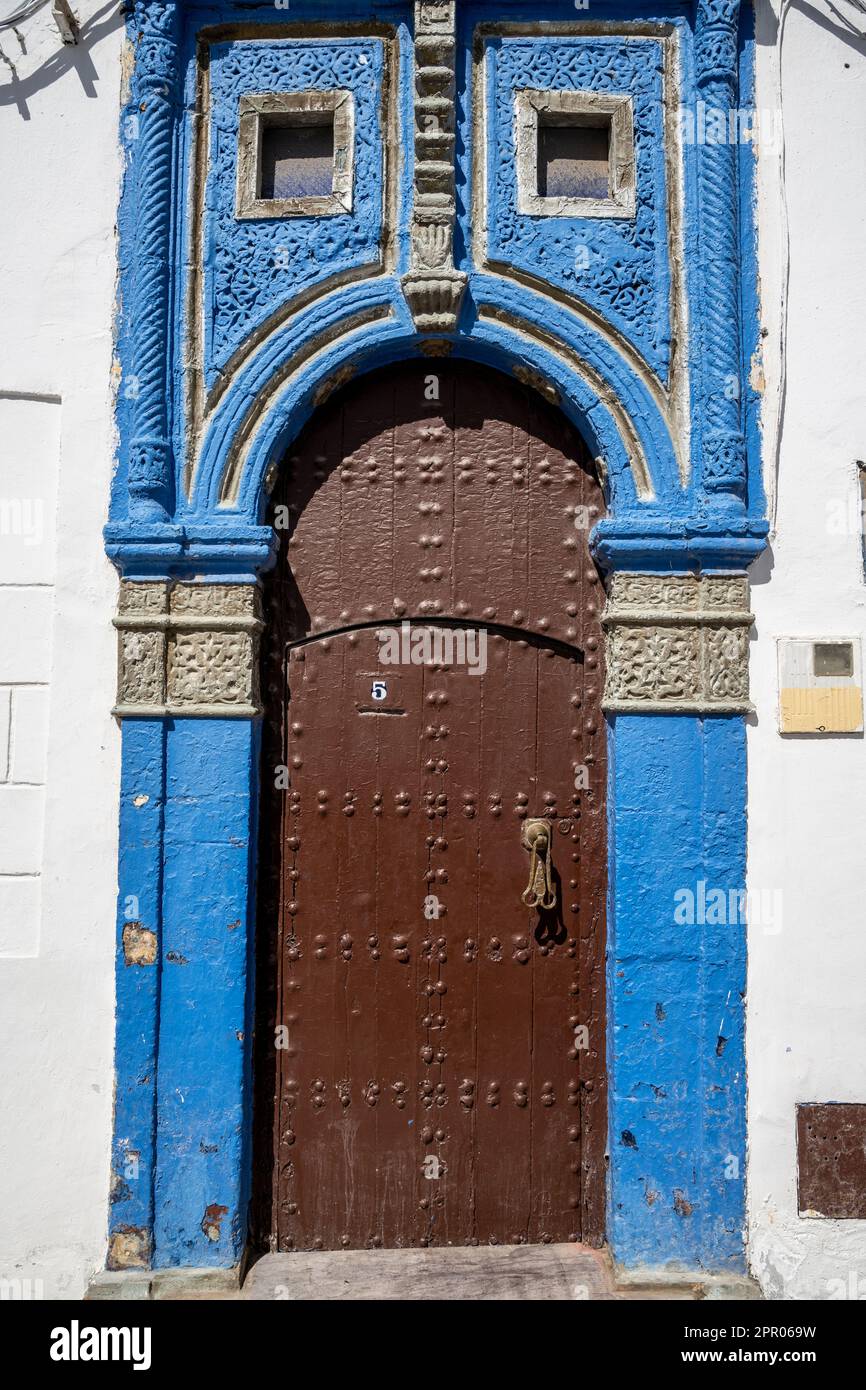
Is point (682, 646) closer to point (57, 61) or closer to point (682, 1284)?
point (682, 1284)

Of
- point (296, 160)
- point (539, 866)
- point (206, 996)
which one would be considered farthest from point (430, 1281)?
point (296, 160)

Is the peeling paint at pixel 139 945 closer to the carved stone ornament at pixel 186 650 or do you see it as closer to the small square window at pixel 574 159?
the carved stone ornament at pixel 186 650

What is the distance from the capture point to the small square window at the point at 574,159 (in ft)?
11.9

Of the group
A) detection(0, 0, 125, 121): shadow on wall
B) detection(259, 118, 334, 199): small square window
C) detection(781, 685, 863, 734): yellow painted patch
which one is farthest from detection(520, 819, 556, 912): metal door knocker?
detection(0, 0, 125, 121): shadow on wall

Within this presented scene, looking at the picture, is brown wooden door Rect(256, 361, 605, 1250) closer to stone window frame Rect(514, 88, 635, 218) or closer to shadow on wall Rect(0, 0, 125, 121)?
stone window frame Rect(514, 88, 635, 218)

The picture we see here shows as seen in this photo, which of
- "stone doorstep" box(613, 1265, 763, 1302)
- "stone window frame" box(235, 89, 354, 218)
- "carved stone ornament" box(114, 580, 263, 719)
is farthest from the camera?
"stone window frame" box(235, 89, 354, 218)

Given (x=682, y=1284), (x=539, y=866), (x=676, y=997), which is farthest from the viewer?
(x=539, y=866)

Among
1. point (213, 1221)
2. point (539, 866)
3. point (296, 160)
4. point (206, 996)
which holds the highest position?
point (296, 160)

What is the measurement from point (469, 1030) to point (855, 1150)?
1280 millimetres

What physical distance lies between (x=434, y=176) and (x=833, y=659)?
210 centimetres

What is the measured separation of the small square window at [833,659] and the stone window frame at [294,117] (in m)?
2.18

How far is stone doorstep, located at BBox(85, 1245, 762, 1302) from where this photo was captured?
3.21 meters

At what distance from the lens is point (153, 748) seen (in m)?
3.41

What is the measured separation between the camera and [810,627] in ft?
11.3
